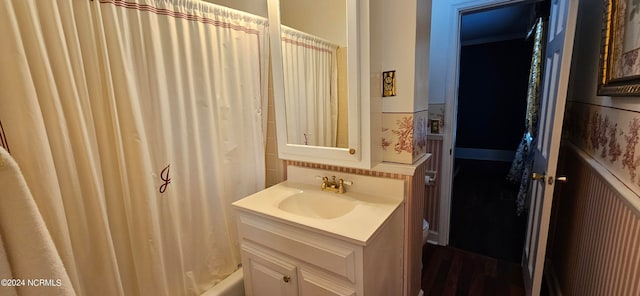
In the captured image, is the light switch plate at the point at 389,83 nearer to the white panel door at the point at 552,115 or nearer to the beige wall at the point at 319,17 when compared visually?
the beige wall at the point at 319,17

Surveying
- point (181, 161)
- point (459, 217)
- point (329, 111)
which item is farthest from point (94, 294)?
point (459, 217)

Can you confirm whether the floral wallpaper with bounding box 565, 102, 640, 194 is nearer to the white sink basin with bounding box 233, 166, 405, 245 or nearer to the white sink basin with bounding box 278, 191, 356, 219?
the white sink basin with bounding box 233, 166, 405, 245

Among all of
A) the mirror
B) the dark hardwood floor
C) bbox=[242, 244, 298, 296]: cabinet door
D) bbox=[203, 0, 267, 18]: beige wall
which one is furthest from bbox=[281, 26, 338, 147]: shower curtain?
the dark hardwood floor

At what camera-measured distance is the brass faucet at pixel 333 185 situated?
144 cm

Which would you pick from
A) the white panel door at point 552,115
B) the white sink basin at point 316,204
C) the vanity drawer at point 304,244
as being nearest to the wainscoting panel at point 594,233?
the white panel door at point 552,115

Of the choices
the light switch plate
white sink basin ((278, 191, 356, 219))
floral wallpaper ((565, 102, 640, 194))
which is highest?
the light switch plate

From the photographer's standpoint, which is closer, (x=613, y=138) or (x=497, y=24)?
(x=613, y=138)

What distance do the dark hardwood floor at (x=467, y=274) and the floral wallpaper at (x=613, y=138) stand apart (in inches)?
38.6

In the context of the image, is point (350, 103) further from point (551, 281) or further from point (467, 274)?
point (551, 281)

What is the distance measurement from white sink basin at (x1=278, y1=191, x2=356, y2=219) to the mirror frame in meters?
0.17

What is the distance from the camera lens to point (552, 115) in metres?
1.38

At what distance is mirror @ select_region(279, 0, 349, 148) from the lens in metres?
1.36

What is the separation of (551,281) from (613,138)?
1169 millimetres

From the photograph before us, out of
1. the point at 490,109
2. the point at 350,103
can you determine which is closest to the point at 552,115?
the point at 350,103
